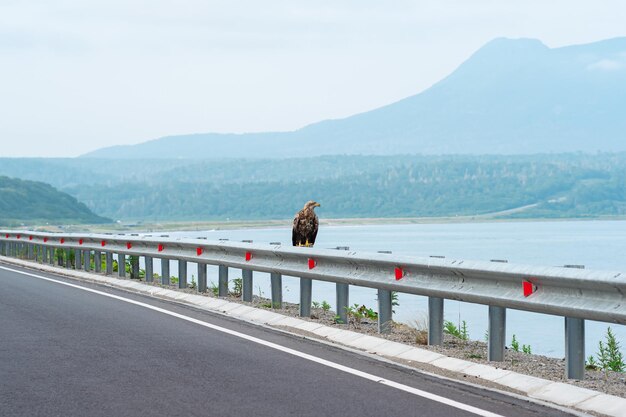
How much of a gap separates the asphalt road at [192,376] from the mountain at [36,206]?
6193 inches

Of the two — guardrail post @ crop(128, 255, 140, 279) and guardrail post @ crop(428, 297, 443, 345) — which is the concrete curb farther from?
guardrail post @ crop(128, 255, 140, 279)

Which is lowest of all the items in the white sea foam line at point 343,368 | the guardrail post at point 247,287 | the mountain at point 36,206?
the mountain at point 36,206

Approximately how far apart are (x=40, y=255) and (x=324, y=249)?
54.0ft

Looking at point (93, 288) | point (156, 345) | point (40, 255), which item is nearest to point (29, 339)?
point (156, 345)

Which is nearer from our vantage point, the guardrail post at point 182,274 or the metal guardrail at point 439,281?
the metal guardrail at point 439,281

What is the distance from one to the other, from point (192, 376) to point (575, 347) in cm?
302

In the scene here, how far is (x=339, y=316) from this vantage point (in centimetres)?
1356

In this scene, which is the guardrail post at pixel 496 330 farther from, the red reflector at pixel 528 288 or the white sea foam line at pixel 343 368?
the white sea foam line at pixel 343 368

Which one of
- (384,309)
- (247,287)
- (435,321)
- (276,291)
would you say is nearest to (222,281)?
(247,287)

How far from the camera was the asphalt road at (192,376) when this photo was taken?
820 centimetres

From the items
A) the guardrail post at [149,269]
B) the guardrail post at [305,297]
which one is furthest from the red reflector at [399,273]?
the guardrail post at [149,269]

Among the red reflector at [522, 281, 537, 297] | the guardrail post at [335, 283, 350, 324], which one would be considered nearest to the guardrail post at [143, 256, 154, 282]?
the guardrail post at [335, 283, 350, 324]

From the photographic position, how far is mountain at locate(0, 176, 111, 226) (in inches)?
6885

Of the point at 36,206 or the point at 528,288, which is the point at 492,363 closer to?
the point at 528,288
